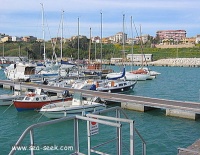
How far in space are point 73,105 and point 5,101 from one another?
927cm

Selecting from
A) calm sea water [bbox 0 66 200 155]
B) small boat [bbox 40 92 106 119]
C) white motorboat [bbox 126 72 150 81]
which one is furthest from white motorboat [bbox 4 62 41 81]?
small boat [bbox 40 92 106 119]

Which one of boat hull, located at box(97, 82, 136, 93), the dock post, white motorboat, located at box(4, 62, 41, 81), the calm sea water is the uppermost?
white motorboat, located at box(4, 62, 41, 81)

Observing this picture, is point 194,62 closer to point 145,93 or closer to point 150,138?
point 145,93

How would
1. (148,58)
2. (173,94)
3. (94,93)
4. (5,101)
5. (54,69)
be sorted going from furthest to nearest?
(148,58), (54,69), (173,94), (94,93), (5,101)

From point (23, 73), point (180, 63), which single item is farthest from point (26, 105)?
point (180, 63)

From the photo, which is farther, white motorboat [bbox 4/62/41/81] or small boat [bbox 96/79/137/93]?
white motorboat [bbox 4/62/41/81]

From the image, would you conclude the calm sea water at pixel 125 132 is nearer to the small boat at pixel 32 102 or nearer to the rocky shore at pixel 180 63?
the small boat at pixel 32 102

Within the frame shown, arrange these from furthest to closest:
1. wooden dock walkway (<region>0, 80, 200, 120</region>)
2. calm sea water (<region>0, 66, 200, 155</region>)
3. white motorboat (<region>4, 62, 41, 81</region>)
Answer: white motorboat (<region>4, 62, 41, 81</region>) → wooden dock walkway (<region>0, 80, 200, 120</region>) → calm sea water (<region>0, 66, 200, 155</region>)

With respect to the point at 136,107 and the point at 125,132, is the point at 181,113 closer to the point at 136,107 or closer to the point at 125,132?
the point at 136,107

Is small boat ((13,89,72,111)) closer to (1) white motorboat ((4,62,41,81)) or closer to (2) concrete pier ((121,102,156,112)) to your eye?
(2) concrete pier ((121,102,156,112))

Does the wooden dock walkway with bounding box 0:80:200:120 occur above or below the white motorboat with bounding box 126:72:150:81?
below

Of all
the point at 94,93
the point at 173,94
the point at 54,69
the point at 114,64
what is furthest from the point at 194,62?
the point at 94,93

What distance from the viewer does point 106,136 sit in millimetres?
18438

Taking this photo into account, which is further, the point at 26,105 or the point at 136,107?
the point at 26,105
